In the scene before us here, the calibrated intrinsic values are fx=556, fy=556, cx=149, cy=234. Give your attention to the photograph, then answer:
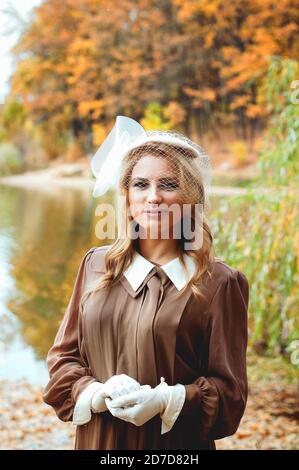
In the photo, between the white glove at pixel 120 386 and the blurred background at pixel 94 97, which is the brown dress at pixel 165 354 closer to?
the white glove at pixel 120 386

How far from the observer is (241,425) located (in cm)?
258

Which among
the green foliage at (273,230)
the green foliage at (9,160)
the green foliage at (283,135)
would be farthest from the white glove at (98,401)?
the green foliage at (9,160)

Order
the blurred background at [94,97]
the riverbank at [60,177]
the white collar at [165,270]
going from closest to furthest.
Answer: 1. the white collar at [165,270]
2. the blurred background at [94,97]
3. the riverbank at [60,177]

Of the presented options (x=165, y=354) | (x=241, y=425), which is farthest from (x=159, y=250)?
(x=241, y=425)

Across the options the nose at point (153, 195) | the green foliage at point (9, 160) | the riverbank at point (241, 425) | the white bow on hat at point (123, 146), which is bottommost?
the riverbank at point (241, 425)

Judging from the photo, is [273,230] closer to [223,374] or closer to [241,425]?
[241,425]

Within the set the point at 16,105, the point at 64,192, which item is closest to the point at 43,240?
the point at 64,192

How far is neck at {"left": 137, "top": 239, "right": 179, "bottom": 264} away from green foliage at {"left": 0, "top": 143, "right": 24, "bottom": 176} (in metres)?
4.17

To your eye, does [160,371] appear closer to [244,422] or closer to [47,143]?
[244,422]

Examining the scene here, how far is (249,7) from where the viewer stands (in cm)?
485

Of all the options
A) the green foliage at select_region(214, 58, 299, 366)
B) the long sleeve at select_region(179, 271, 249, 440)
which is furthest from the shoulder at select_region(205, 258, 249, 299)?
the green foliage at select_region(214, 58, 299, 366)

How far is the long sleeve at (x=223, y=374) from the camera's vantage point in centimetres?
83

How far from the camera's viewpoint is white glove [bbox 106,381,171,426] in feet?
2.48

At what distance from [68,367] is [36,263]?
4.29 meters
